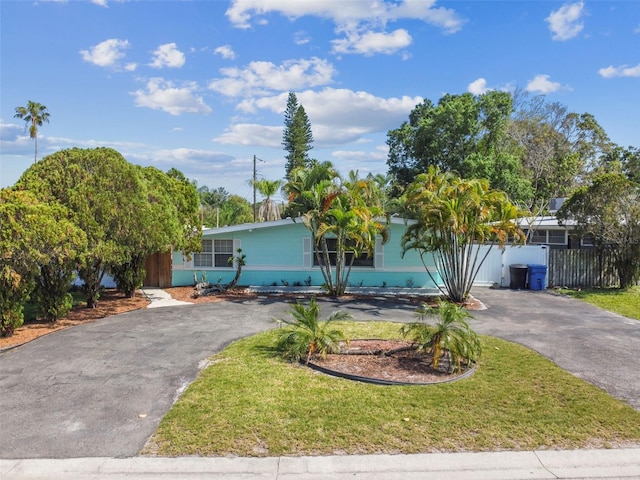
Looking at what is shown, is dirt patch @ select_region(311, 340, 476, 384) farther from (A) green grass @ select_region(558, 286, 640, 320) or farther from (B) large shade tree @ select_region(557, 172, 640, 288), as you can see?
(B) large shade tree @ select_region(557, 172, 640, 288)

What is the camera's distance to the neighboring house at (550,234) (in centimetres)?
2070

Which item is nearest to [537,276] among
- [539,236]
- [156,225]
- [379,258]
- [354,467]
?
[379,258]

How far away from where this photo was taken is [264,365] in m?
7.63

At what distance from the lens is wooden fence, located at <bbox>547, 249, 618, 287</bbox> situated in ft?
57.8

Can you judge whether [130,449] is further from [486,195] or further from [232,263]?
[232,263]

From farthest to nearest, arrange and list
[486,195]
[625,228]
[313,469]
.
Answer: [625,228] < [486,195] < [313,469]

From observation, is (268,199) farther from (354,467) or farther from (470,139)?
(354,467)

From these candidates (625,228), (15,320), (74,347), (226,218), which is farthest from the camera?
(226,218)

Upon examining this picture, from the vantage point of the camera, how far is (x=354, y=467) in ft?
15.0

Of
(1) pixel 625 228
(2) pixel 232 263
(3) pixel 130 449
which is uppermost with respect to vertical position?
(1) pixel 625 228

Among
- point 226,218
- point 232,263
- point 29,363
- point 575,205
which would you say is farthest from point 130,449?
point 226,218

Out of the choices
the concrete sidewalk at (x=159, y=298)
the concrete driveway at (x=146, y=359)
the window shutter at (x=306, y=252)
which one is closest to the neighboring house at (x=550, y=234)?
the concrete driveway at (x=146, y=359)

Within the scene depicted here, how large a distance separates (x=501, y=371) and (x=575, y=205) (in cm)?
1201

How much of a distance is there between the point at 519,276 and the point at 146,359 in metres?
14.2
